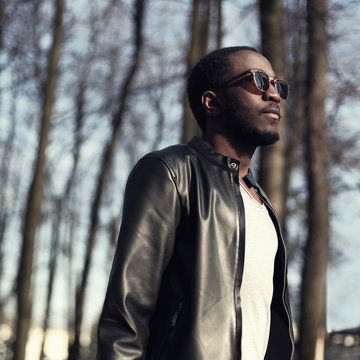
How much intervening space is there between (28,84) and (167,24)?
370 cm

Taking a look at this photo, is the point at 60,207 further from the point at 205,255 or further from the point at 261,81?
the point at 205,255

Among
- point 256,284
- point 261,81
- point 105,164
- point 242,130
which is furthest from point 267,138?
point 105,164

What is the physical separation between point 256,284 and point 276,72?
5.78m

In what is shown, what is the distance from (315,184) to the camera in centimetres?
1016

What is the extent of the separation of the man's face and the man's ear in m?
0.03

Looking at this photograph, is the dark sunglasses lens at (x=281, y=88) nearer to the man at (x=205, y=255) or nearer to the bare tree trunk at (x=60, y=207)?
the man at (x=205, y=255)

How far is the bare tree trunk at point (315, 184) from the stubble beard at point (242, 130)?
21.2 feet

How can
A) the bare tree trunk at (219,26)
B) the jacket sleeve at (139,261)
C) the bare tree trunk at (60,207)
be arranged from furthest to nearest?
the bare tree trunk at (60,207) < the bare tree trunk at (219,26) < the jacket sleeve at (139,261)

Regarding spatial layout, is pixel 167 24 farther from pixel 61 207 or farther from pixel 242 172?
pixel 242 172

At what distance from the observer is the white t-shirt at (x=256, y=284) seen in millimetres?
2699

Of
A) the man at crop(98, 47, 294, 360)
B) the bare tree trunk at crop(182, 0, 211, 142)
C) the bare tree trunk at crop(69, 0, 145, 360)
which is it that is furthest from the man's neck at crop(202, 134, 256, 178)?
the bare tree trunk at crop(69, 0, 145, 360)

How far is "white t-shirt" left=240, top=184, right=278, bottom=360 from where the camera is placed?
106 inches

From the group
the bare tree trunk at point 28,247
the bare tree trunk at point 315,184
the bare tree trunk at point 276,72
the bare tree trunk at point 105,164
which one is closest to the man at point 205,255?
the bare tree trunk at point 276,72

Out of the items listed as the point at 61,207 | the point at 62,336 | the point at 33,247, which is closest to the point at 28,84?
the point at 33,247
